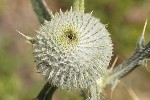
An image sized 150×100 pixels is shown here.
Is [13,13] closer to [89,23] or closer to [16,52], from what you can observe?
[16,52]

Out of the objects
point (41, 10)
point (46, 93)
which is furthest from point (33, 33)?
point (46, 93)

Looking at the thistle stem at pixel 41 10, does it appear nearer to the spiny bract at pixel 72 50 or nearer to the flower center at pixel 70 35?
the spiny bract at pixel 72 50

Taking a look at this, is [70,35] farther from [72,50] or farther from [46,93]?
[46,93]

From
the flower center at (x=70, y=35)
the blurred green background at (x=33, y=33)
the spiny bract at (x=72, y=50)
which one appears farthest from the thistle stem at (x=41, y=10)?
the blurred green background at (x=33, y=33)

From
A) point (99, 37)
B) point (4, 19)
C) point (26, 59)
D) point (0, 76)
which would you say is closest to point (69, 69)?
point (99, 37)

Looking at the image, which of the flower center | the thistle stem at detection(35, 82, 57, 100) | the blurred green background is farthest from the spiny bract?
the blurred green background

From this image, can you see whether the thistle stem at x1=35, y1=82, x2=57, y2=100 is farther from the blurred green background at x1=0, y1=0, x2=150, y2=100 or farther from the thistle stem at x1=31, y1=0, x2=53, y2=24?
the blurred green background at x1=0, y1=0, x2=150, y2=100
